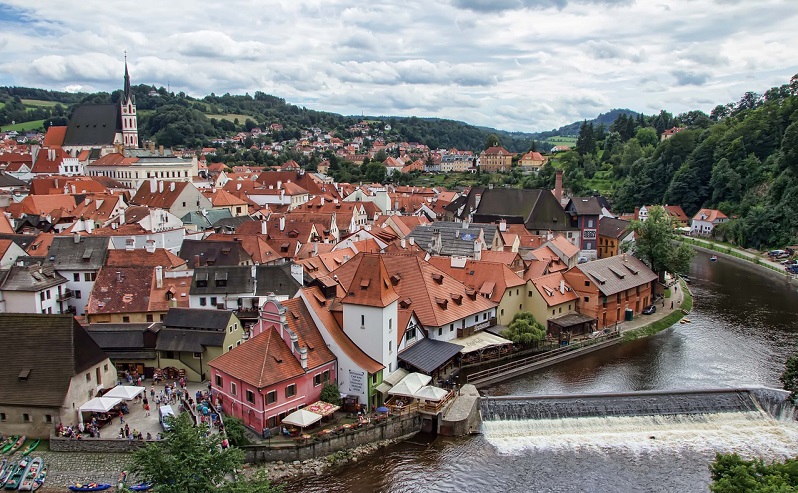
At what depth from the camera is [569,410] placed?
3441 centimetres

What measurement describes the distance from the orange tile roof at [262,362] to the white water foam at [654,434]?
10846 millimetres

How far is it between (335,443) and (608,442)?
13.9 meters

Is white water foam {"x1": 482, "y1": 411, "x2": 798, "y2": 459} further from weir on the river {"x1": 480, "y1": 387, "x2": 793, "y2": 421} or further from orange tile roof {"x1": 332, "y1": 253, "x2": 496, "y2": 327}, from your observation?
orange tile roof {"x1": 332, "y1": 253, "x2": 496, "y2": 327}

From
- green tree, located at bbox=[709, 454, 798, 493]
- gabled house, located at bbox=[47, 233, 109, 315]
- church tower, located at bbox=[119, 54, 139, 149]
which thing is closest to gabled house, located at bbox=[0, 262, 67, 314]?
gabled house, located at bbox=[47, 233, 109, 315]

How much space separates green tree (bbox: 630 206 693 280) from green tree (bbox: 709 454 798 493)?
128 feet

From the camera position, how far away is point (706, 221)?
10544 cm

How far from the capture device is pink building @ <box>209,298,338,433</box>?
30297mm

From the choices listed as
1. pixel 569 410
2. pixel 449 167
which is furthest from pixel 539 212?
pixel 449 167

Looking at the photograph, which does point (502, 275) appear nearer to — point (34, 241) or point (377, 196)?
point (34, 241)

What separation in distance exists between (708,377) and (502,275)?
50.0 ft

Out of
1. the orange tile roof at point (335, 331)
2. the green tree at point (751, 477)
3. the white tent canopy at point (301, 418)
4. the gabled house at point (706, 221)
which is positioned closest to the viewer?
the green tree at point (751, 477)

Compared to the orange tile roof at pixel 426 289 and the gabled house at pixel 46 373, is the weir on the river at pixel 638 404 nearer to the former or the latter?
the orange tile roof at pixel 426 289

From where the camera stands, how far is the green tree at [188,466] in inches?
773

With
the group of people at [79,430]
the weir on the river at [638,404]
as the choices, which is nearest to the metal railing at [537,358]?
the weir on the river at [638,404]
